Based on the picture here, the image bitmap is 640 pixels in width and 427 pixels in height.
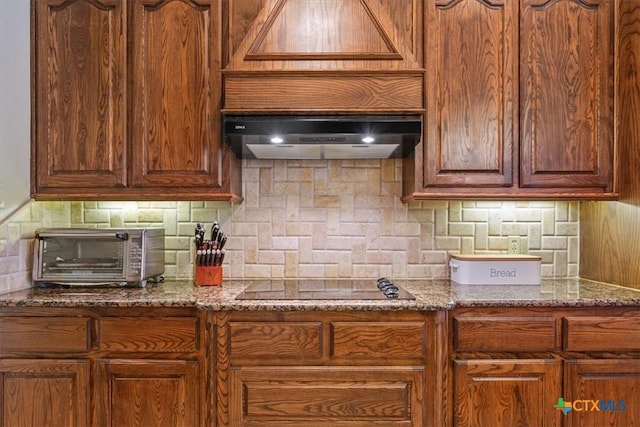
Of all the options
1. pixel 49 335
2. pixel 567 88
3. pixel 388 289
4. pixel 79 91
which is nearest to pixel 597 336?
pixel 388 289

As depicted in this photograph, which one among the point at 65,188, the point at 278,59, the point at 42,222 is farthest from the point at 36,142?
the point at 278,59

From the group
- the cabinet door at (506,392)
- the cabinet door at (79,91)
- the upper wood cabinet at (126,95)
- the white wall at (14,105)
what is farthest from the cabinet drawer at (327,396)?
the white wall at (14,105)

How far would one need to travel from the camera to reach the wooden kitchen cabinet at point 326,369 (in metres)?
1.74

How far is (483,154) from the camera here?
2018mm

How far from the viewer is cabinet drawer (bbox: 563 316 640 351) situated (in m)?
1.77

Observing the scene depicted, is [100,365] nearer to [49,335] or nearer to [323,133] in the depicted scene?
[49,335]

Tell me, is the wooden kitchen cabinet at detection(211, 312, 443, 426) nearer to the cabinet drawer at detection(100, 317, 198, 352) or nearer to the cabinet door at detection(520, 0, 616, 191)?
the cabinet drawer at detection(100, 317, 198, 352)

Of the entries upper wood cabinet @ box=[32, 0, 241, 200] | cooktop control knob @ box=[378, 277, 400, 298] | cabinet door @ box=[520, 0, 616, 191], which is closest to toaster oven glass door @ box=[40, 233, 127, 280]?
upper wood cabinet @ box=[32, 0, 241, 200]

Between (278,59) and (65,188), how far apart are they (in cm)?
121

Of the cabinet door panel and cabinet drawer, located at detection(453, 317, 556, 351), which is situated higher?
the cabinet door panel

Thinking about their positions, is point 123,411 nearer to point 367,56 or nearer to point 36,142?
point 36,142

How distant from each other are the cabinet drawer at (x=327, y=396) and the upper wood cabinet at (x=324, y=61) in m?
1.18

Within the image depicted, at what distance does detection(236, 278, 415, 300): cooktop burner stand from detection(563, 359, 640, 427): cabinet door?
775 mm

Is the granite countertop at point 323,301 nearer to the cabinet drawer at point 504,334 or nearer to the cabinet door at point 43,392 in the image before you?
the cabinet drawer at point 504,334
